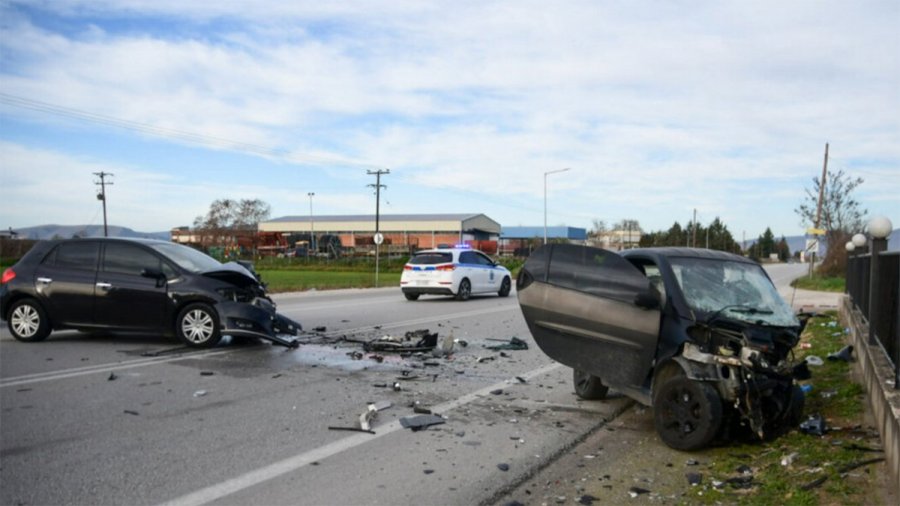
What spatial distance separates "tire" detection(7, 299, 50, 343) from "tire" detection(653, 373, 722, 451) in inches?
366

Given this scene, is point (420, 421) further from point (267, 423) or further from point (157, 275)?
point (157, 275)

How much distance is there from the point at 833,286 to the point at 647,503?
2981 cm

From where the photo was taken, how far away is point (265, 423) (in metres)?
6.23

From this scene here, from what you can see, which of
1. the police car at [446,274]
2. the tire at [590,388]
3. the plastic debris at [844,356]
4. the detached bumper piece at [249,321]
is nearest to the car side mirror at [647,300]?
the tire at [590,388]

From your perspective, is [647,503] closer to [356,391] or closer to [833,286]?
[356,391]

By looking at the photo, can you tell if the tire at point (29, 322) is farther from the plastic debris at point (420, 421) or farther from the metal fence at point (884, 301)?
the metal fence at point (884, 301)

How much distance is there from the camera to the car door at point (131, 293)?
410 inches

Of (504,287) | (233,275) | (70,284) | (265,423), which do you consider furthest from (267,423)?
(504,287)

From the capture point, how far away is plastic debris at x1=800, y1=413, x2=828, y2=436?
18.7 feet

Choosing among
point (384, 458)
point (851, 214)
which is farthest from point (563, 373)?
point (851, 214)

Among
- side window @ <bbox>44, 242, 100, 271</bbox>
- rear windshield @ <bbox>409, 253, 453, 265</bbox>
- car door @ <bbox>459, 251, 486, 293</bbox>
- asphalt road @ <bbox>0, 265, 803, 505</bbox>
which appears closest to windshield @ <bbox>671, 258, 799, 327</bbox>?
asphalt road @ <bbox>0, 265, 803, 505</bbox>

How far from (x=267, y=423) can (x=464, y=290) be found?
53.5 ft

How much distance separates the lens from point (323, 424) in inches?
246

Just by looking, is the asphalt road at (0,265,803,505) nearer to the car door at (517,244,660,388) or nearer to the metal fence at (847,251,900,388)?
the car door at (517,244,660,388)
